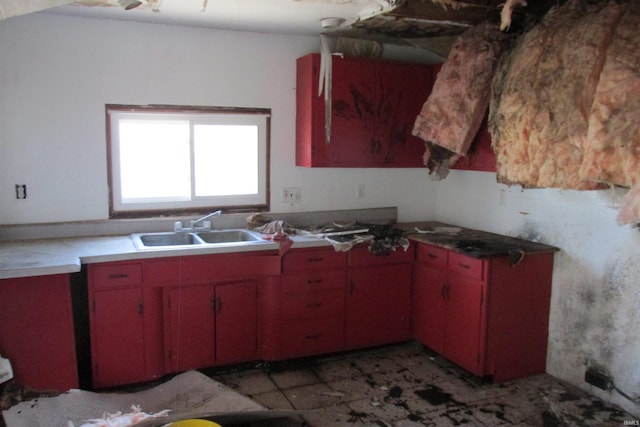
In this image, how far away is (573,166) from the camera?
2.48 metres

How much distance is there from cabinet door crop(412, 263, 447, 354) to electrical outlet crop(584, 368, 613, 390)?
91 centimetres

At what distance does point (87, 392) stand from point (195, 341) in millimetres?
666

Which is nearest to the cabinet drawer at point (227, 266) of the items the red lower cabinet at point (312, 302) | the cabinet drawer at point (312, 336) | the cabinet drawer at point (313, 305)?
the red lower cabinet at point (312, 302)

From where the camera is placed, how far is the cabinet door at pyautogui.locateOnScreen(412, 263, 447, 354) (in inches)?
140

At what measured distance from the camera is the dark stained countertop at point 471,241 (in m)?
3.22

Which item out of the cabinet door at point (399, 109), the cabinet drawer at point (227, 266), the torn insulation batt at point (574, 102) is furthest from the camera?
the cabinet door at point (399, 109)

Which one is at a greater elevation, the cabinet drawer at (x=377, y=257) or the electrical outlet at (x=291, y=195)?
the electrical outlet at (x=291, y=195)

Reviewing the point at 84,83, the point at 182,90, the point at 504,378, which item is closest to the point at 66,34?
the point at 84,83

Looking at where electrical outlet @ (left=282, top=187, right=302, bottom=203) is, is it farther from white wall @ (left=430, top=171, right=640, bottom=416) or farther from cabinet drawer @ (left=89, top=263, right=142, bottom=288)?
white wall @ (left=430, top=171, right=640, bottom=416)

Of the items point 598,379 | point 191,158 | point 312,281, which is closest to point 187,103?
point 191,158

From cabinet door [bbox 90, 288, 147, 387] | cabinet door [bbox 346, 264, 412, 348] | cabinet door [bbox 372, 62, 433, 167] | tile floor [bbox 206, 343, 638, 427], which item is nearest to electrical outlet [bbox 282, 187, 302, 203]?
cabinet door [bbox 372, 62, 433, 167]

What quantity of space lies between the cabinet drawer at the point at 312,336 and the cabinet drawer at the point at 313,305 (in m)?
0.04

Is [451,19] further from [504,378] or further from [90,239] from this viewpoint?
[90,239]

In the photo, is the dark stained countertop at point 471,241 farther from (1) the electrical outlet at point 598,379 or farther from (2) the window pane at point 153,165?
(2) the window pane at point 153,165
